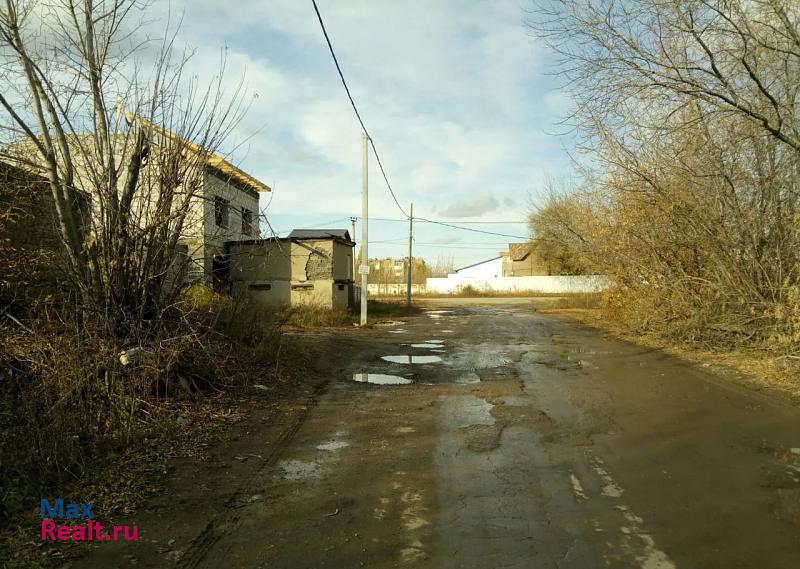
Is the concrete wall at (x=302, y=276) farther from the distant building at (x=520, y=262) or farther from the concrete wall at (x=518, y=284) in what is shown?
the distant building at (x=520, y=262)

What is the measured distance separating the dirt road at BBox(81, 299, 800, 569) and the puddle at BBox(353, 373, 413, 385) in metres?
0.51

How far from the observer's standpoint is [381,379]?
9688 millimetres

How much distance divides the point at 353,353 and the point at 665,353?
6.98m

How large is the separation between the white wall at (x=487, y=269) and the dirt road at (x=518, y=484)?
2826 inches

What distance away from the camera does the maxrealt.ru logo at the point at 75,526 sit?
3.70m

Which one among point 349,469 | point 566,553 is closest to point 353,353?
point 349,469

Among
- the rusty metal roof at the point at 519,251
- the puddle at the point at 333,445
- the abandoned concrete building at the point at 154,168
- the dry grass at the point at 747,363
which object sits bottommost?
the puddle at the point at 333,445

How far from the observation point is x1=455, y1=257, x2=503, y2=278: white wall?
80.7m

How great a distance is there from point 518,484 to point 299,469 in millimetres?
1914

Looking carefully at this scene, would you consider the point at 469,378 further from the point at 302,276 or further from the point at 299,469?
the point at 302,276

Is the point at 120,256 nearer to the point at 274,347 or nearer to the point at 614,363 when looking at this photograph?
the point at 274,347

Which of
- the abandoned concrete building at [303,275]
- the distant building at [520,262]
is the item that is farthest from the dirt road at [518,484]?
the distant building at [520,262]

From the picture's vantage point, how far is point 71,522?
3.90 m

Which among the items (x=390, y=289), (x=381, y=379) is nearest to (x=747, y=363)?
(x=381, y=379)
